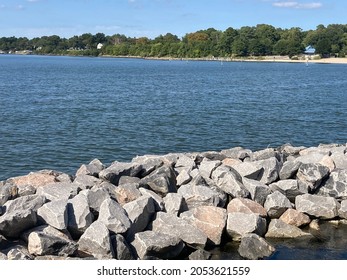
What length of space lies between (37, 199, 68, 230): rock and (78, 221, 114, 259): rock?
0.61 meters

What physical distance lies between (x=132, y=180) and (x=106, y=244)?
3.68 m

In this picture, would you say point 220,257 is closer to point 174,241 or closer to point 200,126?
point 174,241

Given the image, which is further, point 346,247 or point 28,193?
point 28,193

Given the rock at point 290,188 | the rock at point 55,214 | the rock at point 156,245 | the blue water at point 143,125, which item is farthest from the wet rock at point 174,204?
the blue water at point 143,125

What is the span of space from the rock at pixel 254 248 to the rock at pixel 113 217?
235 centimetres

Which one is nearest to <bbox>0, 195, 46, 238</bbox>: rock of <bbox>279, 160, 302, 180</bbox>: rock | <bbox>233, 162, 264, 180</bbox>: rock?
<bbox>233, 162, 264, 180</bbox>: rock

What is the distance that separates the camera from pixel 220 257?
1041 cm

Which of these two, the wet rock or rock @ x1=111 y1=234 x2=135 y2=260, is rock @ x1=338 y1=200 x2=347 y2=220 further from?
rock @ x1=111 y1=234 x2=135 y2=260

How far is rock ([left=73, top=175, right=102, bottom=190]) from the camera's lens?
12.5 meters

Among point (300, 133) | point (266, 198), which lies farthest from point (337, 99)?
point (266, 198)

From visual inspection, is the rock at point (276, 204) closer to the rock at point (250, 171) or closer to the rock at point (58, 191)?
the rock at point (250, 171)

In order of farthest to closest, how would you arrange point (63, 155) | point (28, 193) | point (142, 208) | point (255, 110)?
point (255, 110)
point (63, 155)
point (28, 193)
point (142, 208)

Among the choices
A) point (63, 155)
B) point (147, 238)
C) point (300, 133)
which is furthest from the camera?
point (300, 133)

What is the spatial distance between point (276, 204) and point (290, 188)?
109cm
